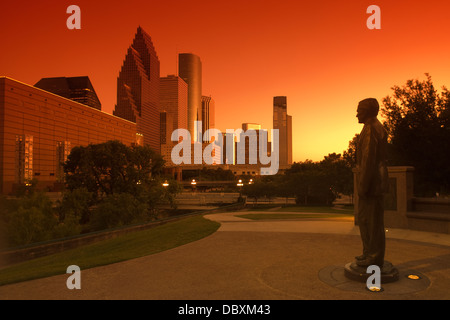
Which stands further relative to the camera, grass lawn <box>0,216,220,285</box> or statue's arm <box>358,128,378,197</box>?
grass lawn <box>0,216,220,285</box>

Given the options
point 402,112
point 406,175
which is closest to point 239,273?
point 406,175

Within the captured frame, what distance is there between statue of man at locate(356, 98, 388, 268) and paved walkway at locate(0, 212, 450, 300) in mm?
754

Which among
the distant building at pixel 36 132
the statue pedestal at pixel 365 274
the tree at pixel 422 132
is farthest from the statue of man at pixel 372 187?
the distant building at pixel 36 132

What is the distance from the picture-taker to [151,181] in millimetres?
33125

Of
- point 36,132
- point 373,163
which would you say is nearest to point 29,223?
point 373,163

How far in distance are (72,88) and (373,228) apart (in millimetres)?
220445

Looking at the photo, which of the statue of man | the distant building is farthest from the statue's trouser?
the distant building

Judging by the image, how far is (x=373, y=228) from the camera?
652cm

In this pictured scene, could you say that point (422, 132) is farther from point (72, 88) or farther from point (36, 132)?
point (72, 88)

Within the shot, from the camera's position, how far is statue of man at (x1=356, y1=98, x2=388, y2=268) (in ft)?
21.1

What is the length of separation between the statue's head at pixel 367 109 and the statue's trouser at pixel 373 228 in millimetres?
1873

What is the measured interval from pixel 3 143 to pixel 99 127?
4527 centimetres

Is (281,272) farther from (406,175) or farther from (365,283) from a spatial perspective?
(406,175)

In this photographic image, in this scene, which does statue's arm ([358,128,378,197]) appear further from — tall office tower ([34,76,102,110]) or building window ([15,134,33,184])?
tall office tower ([34,76,102,110])
